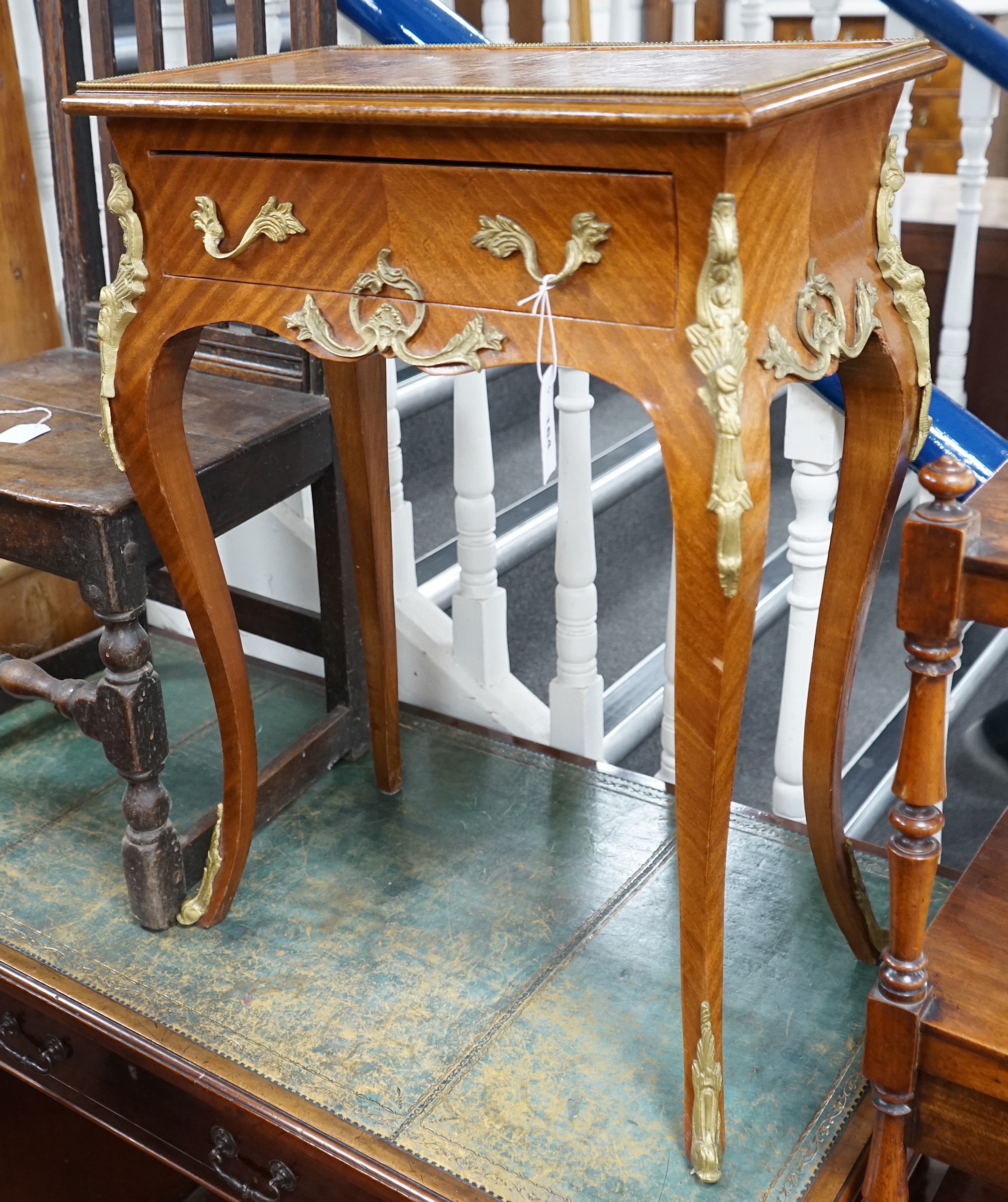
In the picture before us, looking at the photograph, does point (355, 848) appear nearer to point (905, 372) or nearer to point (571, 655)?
point (571, 655)

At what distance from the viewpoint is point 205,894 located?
59.4 inches

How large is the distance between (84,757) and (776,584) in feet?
4.14

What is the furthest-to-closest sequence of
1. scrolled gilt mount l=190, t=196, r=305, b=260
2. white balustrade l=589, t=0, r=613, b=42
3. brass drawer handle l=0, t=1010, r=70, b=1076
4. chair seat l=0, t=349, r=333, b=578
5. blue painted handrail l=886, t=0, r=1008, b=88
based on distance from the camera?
white balustrade l=589, t=0, r=613, b=42 < blue painted handrail l=886, t=0, r=1008, b=88 < brass drawer handle l=0, t=1010, r=70, b=1076 < chair seat l=0, t=349, r=333, b=578 < scrolled gilt mount l=190, t=196, r=305, b=260

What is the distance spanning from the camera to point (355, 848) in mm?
1658

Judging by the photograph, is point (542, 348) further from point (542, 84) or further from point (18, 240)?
point (18, 240)

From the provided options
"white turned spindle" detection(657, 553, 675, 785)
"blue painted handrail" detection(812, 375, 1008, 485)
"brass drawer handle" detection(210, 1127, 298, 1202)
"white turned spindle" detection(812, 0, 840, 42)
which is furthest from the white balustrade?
"brass drawer handle" detection(210, 1127, 298, 1202)

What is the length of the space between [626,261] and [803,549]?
72cm

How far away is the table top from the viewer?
87cm

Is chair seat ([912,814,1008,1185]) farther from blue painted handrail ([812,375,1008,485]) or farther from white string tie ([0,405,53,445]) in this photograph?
white string tie ([0,405,53,445])

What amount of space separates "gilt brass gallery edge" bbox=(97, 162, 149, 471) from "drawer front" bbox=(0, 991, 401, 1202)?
718 mm

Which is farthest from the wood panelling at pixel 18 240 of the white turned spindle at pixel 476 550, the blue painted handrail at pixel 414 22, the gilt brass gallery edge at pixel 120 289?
the gilt brass gallery edge at pixel 120 289

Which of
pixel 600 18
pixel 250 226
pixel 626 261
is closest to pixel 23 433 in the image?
pixel 250 226

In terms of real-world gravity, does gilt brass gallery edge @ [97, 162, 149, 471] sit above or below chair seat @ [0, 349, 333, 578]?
above

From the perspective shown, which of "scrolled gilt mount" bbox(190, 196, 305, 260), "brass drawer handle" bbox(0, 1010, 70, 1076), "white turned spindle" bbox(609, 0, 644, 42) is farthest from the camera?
"white turned spindle" bbox(609, 0, 644, 42)
